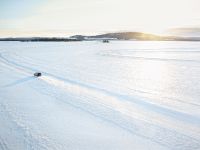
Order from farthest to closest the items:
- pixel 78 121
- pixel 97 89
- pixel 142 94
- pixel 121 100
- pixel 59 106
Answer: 1. pixel 97 89
2. pixel 142 94
3. pixel 121 100
4. pixel 59 106
5. pixel 78 121

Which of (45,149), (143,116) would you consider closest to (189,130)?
(143,116)

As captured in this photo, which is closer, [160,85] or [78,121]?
[78,121]

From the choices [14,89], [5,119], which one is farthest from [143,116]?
[14,89]

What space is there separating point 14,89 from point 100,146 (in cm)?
596

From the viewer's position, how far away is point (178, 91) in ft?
28.7

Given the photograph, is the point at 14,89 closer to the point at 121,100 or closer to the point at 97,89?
the point at 97,89

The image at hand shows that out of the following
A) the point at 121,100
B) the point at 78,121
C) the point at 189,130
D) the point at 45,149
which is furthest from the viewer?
the point at 121,100

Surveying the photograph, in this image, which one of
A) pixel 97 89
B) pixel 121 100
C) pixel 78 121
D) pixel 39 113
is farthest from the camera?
pixel 97 89

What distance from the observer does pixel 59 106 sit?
7.32 m

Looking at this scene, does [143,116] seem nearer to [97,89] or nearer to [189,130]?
[189,130]

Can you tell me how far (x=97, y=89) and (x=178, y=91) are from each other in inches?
104

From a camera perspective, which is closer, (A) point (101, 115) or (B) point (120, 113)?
(A) point (101, 115)

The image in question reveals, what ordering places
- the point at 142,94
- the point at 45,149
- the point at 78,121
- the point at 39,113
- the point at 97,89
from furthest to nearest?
the point at 97,89 → the point at 142,94 → the point at 39,113 → the point at 78,121 → the point at 45,149

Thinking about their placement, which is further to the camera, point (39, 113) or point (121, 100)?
point (121, 100)
